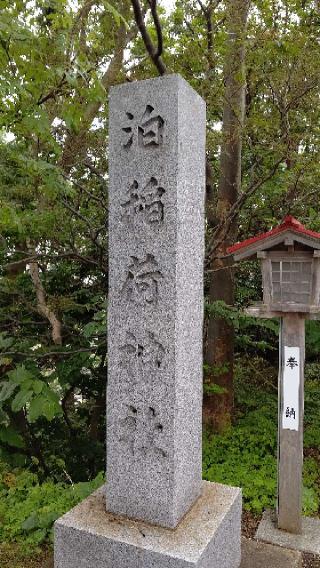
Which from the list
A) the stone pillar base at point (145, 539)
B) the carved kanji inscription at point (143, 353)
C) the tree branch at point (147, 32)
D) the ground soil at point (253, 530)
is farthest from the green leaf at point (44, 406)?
the tree branch at point (147, 32)

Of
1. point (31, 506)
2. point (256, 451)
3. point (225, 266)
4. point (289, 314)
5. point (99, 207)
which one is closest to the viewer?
point (31, 506)

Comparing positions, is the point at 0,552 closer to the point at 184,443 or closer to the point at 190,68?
the point at 184,443

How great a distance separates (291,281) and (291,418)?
48.0 inches

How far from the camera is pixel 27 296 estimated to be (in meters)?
6.05

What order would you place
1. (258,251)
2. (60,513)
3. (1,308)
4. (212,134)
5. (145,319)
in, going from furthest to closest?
(1,308)
(212,134)
(258,251)
(60,513)
(145,319)

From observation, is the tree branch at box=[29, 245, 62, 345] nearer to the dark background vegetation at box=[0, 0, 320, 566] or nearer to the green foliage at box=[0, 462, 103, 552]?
the dark background vegetation at box=[0, 0, 320, 566]

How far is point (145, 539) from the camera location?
2.50 meters

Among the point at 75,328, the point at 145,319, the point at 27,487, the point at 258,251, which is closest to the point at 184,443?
the point at 145,319

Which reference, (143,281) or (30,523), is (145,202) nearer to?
(143,281)

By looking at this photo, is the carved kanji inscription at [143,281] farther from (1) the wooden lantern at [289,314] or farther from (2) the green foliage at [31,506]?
(2) the green foliage at [31,506]

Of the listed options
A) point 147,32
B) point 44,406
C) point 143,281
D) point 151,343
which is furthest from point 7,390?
point 147,32

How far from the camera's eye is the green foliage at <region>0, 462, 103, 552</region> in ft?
11.3

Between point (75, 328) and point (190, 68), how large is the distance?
3659mm

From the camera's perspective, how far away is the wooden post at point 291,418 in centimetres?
390
